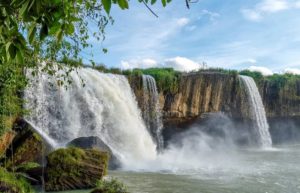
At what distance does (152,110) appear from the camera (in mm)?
23625

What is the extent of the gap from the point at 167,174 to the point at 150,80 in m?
10.4

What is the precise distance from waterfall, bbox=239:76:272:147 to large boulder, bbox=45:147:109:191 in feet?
59.7

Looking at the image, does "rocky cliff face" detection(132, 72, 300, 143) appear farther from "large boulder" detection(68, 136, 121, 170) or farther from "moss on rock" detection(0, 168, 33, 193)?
"moss on rock" detection(0, 168, 33, 193)

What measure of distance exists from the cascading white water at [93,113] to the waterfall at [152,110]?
1.16m

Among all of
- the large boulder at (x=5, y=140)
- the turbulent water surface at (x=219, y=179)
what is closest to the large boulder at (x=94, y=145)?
the turbulent water surface at (x=219, y=179)

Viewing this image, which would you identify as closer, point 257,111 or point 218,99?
point 218,99

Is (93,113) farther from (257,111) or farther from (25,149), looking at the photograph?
(257,111)

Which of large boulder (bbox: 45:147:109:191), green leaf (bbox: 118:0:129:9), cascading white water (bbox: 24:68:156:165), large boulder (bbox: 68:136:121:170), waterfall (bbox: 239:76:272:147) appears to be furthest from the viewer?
waterfall (bbox: 239:76:272:147)

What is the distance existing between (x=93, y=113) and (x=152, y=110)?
5.02 m

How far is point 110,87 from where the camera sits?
20.7m

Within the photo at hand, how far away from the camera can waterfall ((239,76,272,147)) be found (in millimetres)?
28047

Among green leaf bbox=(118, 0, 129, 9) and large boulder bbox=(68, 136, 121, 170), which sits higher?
green leaf bbox=(118, 0, 129, 9)

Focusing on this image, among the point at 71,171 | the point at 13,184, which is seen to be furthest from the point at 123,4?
the point at 71,171

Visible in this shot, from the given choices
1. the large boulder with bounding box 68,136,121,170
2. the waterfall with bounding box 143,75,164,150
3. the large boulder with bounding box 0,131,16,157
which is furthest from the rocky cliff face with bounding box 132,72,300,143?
the large boulder with bounding box 0,131,16,157
